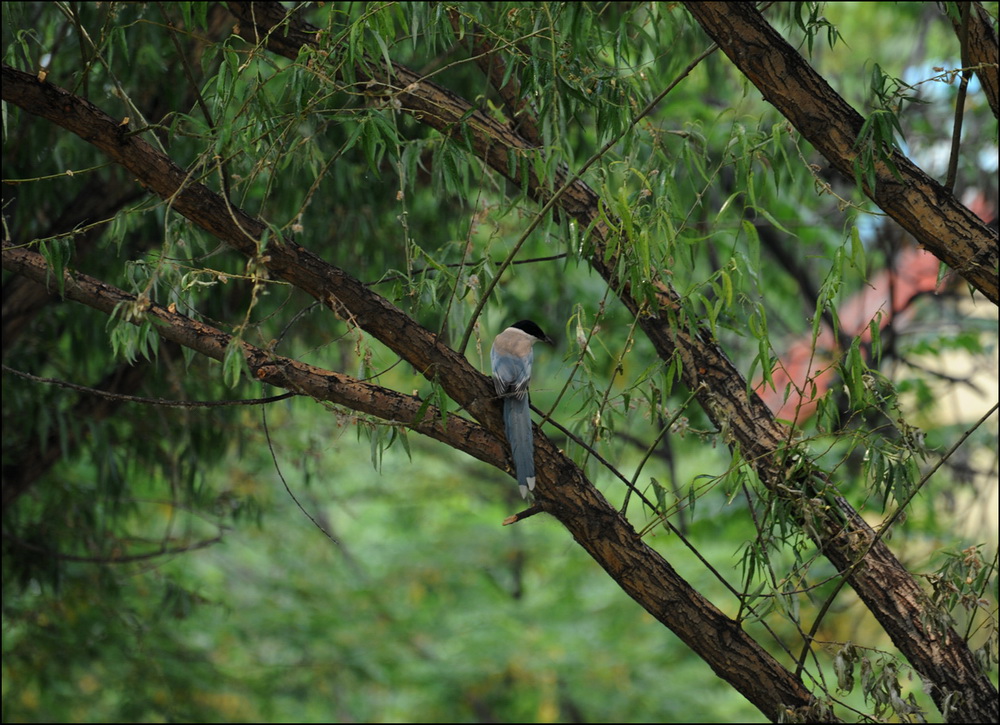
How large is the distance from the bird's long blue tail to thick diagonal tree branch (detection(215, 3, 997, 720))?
0.11 metres

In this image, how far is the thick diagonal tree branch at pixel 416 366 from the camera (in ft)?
7.39

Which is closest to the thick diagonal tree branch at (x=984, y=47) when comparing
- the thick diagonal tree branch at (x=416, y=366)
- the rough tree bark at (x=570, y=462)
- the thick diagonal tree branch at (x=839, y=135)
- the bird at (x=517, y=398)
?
the thick diagonal tree branch at (x=839, y=135)

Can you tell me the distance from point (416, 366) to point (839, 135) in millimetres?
1055

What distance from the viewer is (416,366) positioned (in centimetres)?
230

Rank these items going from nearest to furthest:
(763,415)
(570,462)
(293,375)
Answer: (293,375)
(570,462)
(763,415)

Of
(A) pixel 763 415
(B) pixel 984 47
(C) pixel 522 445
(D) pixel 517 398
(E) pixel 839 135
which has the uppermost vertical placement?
(B) pixel 984 47

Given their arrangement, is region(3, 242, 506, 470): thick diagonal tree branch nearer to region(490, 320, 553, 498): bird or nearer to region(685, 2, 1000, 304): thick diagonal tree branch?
region(490, 320, 553, 498): bird

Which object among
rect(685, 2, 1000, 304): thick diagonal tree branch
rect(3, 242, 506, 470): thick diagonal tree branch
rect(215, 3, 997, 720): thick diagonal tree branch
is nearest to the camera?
rect(685, 2, 1000, 304): thick diagonal tree branch

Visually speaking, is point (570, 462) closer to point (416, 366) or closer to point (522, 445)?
point (522, 445)

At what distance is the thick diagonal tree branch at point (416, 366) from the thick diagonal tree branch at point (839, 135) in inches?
35.5

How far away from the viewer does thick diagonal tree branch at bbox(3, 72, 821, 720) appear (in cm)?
225

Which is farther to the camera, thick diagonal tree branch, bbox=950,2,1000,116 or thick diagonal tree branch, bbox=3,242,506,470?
thick diagonal tree branch, bbox=950,2,1000,116

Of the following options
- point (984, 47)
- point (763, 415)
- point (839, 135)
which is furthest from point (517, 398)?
point (984, 47)

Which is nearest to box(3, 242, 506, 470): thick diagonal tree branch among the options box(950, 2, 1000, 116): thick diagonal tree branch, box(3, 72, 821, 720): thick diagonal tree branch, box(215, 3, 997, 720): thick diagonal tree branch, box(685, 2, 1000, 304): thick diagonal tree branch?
box(3, 72, 821, 720): thick diagonal tree branch
